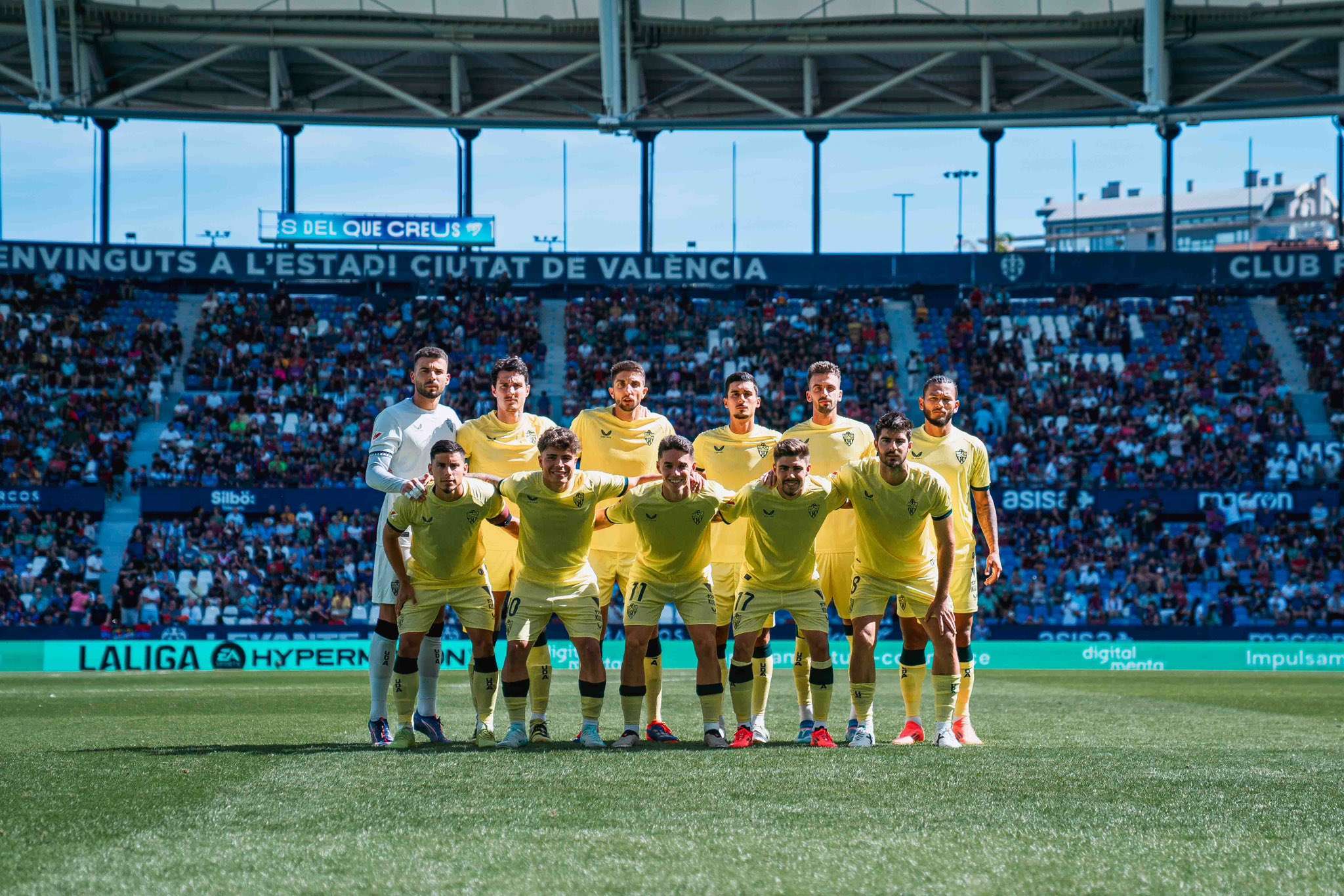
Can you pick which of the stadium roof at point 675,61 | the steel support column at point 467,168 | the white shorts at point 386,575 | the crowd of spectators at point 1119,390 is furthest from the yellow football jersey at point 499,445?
the steel support column at point 467,168

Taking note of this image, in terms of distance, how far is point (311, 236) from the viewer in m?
36.7


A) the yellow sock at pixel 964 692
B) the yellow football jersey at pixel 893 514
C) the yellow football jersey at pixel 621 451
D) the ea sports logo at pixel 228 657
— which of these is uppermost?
the yellow football jersey at pixel 621 451

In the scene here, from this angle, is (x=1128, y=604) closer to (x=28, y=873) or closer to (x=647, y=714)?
(x=647, y=714)

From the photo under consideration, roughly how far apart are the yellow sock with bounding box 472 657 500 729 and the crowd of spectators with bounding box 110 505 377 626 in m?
17.6

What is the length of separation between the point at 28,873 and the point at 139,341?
30.5m

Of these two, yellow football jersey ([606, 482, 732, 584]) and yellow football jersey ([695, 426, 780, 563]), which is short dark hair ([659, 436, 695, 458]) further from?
yellow football jersey ([695, 426, 780, 563])

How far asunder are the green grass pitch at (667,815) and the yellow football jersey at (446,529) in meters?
1.11

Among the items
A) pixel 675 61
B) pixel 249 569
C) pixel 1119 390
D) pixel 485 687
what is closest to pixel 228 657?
pixel 249 569

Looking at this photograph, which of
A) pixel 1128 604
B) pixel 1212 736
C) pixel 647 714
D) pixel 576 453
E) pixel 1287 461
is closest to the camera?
pixel 576 453

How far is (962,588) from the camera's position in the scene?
9.83 m

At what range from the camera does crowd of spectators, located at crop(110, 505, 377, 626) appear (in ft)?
87.9

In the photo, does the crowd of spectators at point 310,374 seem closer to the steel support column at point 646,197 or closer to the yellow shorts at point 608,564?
the steel support column at point 646,197

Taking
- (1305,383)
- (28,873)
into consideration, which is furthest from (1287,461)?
(28,873)

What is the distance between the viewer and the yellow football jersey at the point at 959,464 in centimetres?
991
